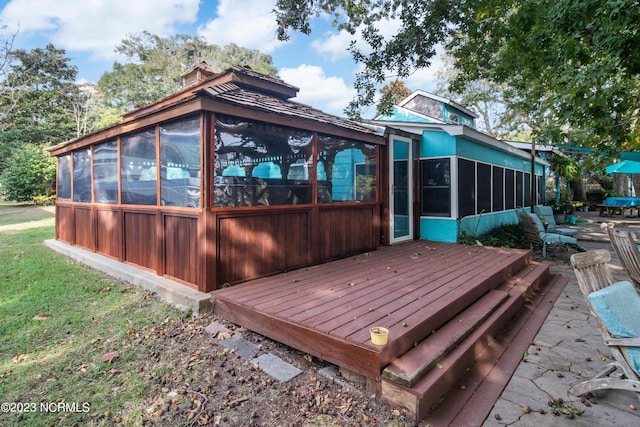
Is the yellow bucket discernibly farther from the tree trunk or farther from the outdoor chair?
the tree trunk

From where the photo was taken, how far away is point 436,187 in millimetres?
7715

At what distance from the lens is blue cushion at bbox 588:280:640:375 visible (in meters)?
2.12

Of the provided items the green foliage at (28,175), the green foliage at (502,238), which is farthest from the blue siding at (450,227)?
the green foliage at (28,175)

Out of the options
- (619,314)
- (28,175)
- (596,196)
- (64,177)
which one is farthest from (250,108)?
(596,196)

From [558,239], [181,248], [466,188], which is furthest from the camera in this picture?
[466,188]

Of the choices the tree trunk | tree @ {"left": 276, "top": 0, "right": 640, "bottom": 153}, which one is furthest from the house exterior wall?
the tree trunk

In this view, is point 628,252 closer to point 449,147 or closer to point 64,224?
point 449,147

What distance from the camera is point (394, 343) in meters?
2.43

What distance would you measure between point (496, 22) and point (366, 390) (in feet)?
23.4

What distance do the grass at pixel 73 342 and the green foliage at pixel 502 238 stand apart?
6387 mm

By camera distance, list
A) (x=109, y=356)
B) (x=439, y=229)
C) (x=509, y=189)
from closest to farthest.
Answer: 1. (x=109, y=356)
2. (x=439, y=229)
3. (x=509, y=189)

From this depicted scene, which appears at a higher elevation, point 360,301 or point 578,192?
point 578,192

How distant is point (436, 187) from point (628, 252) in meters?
3.89

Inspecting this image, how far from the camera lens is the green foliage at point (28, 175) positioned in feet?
58.9
